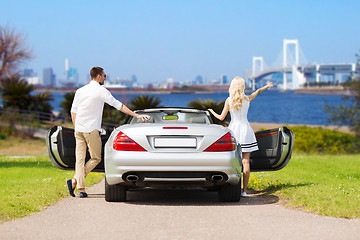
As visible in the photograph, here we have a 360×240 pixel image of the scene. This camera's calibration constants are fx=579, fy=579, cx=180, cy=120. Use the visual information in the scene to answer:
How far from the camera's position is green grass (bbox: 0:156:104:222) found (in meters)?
7.46

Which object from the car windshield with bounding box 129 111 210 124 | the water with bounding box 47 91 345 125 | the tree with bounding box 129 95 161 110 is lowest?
the water with bounding box 47 91 345 125

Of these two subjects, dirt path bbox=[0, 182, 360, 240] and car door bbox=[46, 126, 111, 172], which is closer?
dirt path bbox=[0, 182, 360, 240]

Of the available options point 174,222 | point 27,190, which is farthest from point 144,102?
point 174,222

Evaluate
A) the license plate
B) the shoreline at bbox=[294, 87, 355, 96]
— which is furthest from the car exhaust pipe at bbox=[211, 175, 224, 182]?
the shoreline at bbox=[294, 87, 355, 96]

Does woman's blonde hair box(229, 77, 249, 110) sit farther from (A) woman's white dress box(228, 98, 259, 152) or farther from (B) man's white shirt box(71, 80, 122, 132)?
(B) man's white shirt box(71, 80, 122, 132)

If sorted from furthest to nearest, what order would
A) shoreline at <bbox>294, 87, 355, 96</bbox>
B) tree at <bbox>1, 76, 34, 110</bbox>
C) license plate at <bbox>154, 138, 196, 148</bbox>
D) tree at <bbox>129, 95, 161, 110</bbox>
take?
shoreline at <bbox>294, 87, 355, 96</bbox>, tree at <bbox>1, 76, 34, 110</bbox>, tree at <bbox>129, 95, 161, 110</bbox>, license plate at <bbox>154, 138, 196, 148</bbox>

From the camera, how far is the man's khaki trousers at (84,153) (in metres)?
8.60

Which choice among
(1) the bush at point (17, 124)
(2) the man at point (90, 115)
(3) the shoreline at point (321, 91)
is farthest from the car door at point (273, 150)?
(3) the shoreline at point (321, 91)

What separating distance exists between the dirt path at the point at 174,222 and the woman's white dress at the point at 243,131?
0.83 metres

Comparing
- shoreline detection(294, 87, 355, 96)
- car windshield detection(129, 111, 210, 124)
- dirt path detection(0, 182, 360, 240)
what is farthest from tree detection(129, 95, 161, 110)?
shoreline detection(294, 87, 355, 96)

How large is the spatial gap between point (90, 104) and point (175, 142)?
5.35 feet

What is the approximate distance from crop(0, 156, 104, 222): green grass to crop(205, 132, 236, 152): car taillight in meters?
2.43

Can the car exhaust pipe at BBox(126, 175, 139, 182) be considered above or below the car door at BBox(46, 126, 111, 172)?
below

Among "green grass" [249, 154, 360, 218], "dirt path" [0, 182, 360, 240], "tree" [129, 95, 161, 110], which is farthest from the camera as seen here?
"tree" [129, 95, 161, 110]
